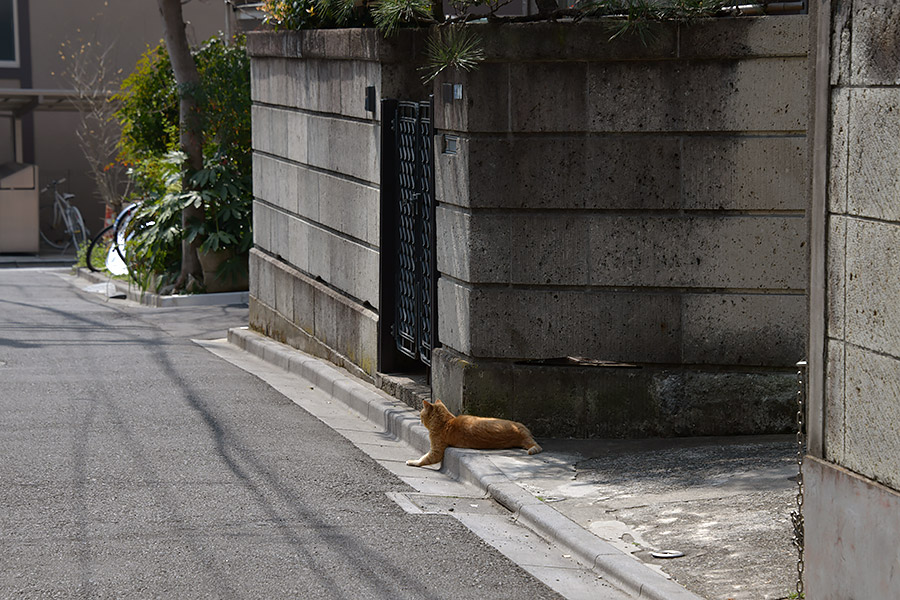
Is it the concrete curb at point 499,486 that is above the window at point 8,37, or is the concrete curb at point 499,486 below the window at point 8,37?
below

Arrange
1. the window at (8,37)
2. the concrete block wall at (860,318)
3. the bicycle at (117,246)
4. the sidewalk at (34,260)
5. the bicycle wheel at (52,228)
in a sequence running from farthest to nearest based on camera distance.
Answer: the window at (8,37)
the bicycle wheel at (52,228)
the sidewalk at (34,260)
the bicycle at (117,246)
the concrete block wall at (860,318)

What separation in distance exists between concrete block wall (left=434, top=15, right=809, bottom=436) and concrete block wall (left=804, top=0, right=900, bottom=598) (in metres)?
2.62

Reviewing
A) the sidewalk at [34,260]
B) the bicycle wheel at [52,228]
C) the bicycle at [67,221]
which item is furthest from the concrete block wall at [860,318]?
the bicycle wheel at [52,228]

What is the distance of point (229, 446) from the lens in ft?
25.8

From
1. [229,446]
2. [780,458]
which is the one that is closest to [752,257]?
[780,458]

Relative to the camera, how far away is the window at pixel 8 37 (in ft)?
93.6

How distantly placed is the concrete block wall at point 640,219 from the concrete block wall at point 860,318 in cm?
262

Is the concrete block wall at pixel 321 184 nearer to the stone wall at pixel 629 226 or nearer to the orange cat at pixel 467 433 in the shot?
the stone wall at pixel 629 226

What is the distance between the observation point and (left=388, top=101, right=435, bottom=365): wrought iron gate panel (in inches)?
336

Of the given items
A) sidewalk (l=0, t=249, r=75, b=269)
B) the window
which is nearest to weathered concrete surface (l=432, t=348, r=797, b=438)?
sidewalk (l=0, t=249, r=75, b=269)

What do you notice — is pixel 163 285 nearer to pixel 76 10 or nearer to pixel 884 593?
pixel 76 10

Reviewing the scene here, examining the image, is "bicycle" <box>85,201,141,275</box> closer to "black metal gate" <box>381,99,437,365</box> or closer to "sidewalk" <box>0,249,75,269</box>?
"sidewalk" <box>0,249,75,269</box>

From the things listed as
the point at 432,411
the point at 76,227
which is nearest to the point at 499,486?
the point at 432,411

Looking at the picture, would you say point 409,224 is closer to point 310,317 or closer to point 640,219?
point 640,219
